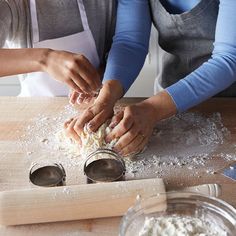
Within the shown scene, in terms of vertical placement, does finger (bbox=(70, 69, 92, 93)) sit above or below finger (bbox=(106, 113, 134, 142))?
above

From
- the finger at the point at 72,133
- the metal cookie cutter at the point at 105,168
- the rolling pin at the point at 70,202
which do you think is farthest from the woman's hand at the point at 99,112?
the rolling pin at the point at 70,202

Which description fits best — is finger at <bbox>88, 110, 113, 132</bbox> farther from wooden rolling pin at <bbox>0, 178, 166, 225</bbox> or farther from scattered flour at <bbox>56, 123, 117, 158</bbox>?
wooden rolling pin at <bbox>0, 178, 166, 225</bbox>

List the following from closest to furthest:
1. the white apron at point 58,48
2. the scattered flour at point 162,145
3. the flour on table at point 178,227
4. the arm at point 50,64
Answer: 1. the flour on table at point 178,227
2. the scattered flour at point 162,145
3. the arm at point 50,64
4. the white apron at point 58,48

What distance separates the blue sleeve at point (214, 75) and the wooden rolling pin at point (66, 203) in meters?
0.32

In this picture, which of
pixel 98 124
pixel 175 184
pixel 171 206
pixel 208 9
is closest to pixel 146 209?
pixel 171 206

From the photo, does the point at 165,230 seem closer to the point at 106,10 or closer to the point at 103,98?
the point at 103,98

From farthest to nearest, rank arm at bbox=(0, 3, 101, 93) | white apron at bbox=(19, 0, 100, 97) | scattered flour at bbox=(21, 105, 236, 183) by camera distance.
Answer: white apron at bbox=(19, 0, 100, 97)
arm at bbox=(0, 3, 101, 93)
scattered flour at bbox=(21, 105, 236, 183)

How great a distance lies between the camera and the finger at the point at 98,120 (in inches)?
38.6

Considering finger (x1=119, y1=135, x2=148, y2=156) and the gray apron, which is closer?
finger (x1=119, y1=135, x2=148, y2=156)

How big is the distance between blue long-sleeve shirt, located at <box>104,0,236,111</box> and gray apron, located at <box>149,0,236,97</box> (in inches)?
1.2

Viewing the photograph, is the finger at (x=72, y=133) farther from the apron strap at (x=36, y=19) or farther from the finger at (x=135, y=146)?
the apron strap at (x=36, y=19)

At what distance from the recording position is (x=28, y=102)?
3.84 ft

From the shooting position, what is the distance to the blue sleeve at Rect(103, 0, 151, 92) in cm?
117

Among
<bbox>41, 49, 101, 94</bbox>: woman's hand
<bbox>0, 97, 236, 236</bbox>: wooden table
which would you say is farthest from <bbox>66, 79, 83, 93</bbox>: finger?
<bbox>0, 97, 236, 236</bbox>: wooden table
